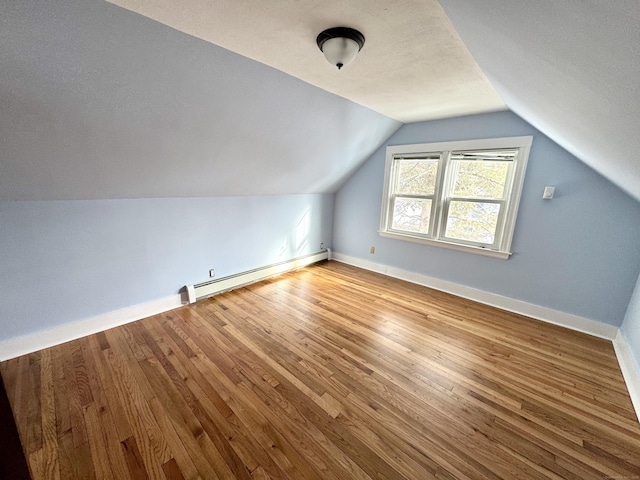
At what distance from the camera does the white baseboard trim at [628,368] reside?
173cm

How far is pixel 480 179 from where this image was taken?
3.04 meters

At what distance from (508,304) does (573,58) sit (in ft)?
9.22

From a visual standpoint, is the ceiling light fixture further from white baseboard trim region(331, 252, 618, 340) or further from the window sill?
white baseboard trim region(331, 252, 618, 340)

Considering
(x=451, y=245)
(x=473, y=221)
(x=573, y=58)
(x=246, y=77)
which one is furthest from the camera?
(x=451, y=245)

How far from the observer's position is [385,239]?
3.96m

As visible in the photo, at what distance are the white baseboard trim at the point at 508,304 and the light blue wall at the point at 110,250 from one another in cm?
209

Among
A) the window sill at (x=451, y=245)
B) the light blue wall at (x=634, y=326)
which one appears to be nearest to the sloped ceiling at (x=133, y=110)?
the window sill at (x=451, y=245)

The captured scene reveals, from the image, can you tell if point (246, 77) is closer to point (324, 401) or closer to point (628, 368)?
point (324, 401)

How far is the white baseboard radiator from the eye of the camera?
2.93 meters

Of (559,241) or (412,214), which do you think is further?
(412,214)

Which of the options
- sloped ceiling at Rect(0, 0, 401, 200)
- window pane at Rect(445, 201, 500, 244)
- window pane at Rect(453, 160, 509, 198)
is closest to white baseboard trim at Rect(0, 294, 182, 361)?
sloped ceiling at Rect(0, 0, 401, 200)

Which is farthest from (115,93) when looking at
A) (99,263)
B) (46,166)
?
(99,263)

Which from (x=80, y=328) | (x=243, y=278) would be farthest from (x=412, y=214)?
(x=80, y=328)

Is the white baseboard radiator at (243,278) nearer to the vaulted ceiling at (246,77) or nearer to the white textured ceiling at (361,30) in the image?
the vaulted ceiling at (246,77)
